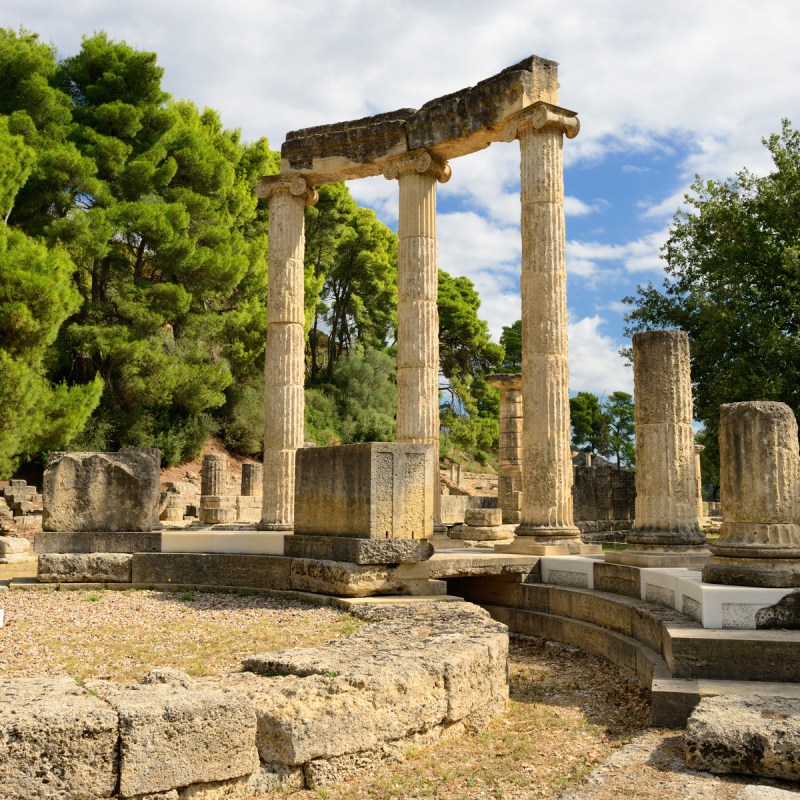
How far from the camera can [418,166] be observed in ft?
45.6

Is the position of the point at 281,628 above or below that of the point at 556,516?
below

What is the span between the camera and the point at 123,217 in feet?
86.6

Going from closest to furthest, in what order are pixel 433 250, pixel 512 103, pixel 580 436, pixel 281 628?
pixel 281 628
pixel 512 103
pixel 433 250
pixel 580 436

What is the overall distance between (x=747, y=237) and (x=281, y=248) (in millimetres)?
11039

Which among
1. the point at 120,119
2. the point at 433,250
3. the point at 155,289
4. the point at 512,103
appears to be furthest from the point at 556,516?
the point at 120,119

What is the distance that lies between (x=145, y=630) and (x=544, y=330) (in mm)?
7240

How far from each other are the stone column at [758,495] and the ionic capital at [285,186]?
Result: 10.7 meters

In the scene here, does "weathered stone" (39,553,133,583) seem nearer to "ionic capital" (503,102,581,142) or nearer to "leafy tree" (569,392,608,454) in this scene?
"ionic capital" (503,102,581,142)

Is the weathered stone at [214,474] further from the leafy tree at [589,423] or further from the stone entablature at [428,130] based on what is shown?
the leafy tree at [589,423]

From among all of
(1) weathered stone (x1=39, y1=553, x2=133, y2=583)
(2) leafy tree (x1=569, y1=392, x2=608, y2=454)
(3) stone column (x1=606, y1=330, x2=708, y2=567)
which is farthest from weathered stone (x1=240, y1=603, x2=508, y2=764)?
(2) leafy tree (x1=569, y1=392, x2=608, y2=454)

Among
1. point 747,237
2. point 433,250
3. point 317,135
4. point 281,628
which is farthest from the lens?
point 747,237

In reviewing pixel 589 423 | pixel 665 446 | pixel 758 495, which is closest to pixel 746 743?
pixel 758 495

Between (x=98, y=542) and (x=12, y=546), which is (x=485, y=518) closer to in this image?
(x=98, y=542)

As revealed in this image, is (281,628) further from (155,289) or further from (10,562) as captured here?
(155,289)
